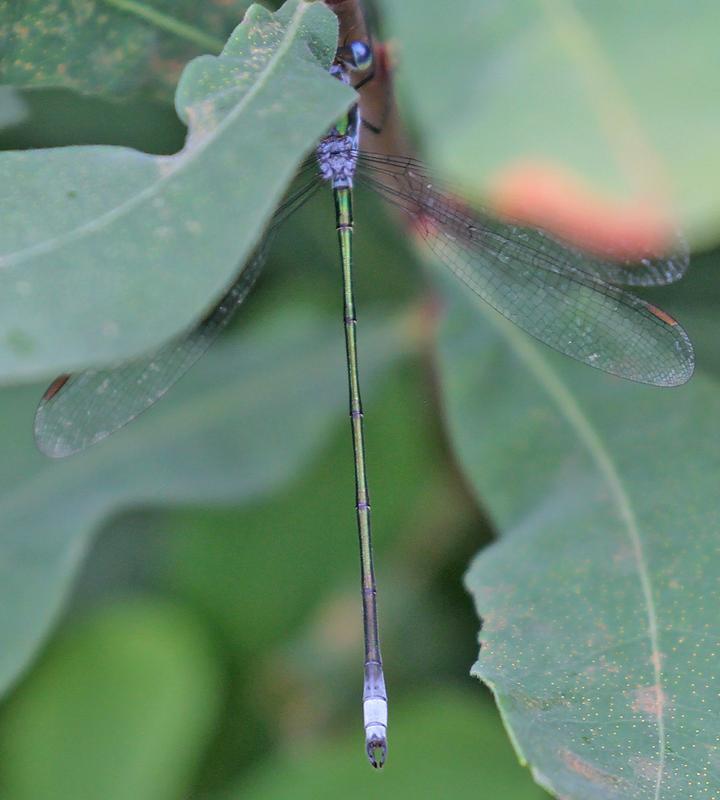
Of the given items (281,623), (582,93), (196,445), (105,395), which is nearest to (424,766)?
(281,623)

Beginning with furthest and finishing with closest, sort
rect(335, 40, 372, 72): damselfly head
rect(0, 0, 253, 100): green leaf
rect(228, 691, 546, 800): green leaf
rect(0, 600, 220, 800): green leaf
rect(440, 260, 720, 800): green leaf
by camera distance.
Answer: rect(0, 600, 220, 800): green leaf < rect(228, 691, 546, 800): green leaf < rect(335, 40, 372, 72): damselfly head < rect(0, 0, 253, 100): green leaf < rect(440, 260, 720, 800): green leaf

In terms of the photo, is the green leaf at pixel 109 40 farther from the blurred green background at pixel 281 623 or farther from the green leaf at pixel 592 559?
the green leaf at pixel 592 559

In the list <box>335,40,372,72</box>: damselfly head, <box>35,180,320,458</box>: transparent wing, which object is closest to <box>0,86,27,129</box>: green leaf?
<box>35,180,320,458</box>: transparent wing

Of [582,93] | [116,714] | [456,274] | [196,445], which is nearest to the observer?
[582,93]

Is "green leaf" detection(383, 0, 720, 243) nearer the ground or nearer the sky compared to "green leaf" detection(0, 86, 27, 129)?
nearer the ground

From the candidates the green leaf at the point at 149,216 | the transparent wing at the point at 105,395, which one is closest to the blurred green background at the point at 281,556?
the transparent wing at the point at 105,395

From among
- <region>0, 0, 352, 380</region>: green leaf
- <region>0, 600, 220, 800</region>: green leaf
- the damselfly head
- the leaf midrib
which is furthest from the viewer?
<region>0, 600, 220, 800</region>: green leaf

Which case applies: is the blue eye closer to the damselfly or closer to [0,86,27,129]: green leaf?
the damselfly

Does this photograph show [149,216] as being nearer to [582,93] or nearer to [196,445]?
[582,93]
